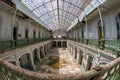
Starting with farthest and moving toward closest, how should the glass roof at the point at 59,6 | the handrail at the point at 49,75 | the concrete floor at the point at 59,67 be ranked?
the glass roof at the point at 59,6, the concrete floor at the point at 59,67, the handrail at the point at 49,75

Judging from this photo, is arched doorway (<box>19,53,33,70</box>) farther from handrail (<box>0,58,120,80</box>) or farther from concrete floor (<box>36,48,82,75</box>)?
handrail (<box>0,58,120,80</box>)

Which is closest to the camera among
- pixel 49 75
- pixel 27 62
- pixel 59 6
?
pixel 49 75

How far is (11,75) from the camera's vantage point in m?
2.11

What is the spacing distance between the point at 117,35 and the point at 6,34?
12.0 m

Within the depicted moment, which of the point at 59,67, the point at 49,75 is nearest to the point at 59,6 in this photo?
the point at 59,67

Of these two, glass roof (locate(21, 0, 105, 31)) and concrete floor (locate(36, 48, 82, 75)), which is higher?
glass roof (locate(21, 0, 105, 31))

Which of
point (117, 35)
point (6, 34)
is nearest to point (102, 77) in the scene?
point (117, 35)

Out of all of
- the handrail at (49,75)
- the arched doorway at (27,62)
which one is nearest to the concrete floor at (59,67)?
the arched doorway at (27,62)

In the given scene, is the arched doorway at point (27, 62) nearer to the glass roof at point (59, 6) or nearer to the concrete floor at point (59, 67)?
the concrete floor at point (59, 67)

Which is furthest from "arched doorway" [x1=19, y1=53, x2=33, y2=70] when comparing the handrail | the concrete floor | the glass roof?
the handrail

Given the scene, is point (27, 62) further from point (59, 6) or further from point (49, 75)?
point (59, 6)

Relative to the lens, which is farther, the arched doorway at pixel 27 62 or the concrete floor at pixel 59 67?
the concrete floor at pixel 59 67

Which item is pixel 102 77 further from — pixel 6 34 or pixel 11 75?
pixel 6 34

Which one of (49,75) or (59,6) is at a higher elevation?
(59,6)
